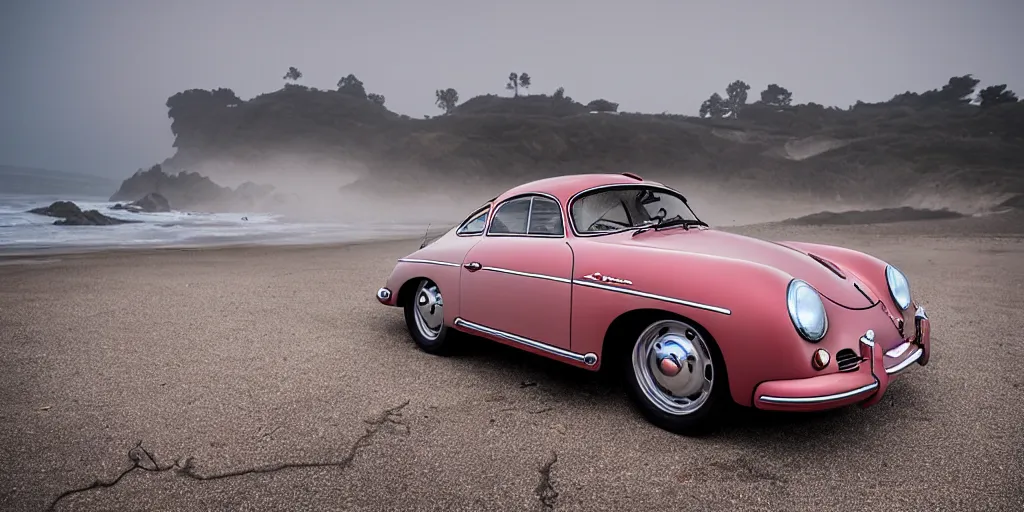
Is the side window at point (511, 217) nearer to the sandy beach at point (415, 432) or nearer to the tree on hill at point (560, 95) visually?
the sandy beach at point (415, 432)

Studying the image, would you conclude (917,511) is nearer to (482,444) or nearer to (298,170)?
(482,444)

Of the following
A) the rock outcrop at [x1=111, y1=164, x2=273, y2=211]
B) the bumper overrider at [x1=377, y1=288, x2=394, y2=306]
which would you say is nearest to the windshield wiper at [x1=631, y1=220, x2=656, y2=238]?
the bumper overrider at [x1=377, y1=288, x2=394, y2=306]

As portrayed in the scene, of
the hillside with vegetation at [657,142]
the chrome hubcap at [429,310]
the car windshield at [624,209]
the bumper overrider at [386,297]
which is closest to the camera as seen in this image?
the car windshield at [624,209]

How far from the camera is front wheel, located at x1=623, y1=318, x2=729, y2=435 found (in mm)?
2740

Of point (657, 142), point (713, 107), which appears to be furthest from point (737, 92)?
point (657, 142)

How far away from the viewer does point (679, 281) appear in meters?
2.75

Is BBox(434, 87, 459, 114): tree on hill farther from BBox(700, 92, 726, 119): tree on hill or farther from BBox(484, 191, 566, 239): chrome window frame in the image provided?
BBox(484, 191, 566, 239): chrome window frame

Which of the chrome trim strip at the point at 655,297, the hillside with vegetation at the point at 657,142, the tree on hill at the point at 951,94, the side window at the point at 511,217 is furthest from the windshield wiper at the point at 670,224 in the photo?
the tree on hill at the point at 951,94

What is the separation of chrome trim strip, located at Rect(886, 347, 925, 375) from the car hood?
37 cm

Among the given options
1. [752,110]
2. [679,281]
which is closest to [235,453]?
[679,281]

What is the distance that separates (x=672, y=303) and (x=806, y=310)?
Result: 25.8 inches

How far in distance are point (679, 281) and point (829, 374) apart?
846mm

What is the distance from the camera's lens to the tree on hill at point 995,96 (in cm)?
6231

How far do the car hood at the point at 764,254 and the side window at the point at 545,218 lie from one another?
51 cm
